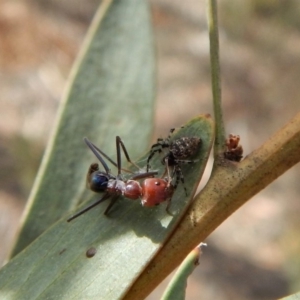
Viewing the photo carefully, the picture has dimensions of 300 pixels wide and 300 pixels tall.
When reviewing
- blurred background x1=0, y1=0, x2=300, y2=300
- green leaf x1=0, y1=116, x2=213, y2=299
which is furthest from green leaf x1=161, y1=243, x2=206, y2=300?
blurred background x1=0, y1=0, x2=300, y2=300

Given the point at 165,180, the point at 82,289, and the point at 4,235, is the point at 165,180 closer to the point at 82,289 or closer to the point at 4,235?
the point at 82,289

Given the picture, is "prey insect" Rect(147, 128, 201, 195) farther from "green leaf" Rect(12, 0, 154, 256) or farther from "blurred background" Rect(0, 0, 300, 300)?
"blurred background" Rect(0, 0, 300, 300)

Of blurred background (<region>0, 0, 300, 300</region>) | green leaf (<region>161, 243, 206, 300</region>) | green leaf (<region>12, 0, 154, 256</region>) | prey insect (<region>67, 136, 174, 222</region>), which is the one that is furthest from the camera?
blurred background (<region>0, 0, 300, 300</region>)

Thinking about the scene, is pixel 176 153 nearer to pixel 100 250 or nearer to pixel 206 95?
pixel 100 250

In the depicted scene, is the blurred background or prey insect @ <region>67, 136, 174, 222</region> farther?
the blurred background

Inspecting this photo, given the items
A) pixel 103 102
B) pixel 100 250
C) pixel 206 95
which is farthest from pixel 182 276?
pixel 206 95

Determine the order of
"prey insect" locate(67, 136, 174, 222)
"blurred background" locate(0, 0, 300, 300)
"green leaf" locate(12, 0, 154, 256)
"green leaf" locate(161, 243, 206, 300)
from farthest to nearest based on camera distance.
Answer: "blurred background" locate(0, 0, 300, 300), "green leaf" locate(12, 0, 154, 256), "prey insect" locate(67, 136, 174, 222), "green leaf" locate(161, 243, 206, 300)
